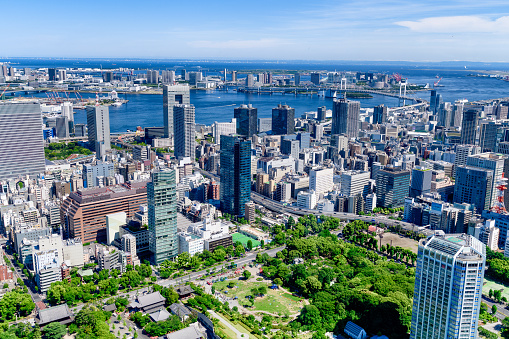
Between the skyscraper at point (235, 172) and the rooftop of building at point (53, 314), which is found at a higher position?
the skyscraper at point (235, 172)

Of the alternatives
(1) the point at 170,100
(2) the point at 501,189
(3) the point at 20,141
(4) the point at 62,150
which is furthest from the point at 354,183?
(4) the point at 62,150

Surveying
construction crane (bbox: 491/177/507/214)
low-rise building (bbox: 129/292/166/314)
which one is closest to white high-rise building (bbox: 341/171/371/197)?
construction crane (bbox: 491/177/507/214)

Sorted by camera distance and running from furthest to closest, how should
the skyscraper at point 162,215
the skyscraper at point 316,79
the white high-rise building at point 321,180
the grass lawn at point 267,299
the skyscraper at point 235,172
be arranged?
the skyscraper at point 316,79 < the white high-rise building at point 321,180 < the skyscraper at point 235,172 < the skyscraper at point 162,215 < the grass lawn at point 267,299

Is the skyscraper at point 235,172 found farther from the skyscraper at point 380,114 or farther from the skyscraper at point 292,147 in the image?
the skyscraper at point 380,114

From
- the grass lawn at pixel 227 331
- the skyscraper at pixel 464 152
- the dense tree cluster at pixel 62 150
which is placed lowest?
the grass lawn at pixel 227 331

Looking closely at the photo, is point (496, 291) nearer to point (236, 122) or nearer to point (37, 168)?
point (37, 168)

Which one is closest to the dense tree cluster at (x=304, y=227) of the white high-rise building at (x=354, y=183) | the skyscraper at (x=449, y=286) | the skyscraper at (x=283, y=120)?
the white high-rise building at (x=354, y=183)

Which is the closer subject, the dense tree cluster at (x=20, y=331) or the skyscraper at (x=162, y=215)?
the dense tree cluster at (x=20, y=331)

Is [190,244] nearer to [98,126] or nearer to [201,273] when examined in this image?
[201,273]
